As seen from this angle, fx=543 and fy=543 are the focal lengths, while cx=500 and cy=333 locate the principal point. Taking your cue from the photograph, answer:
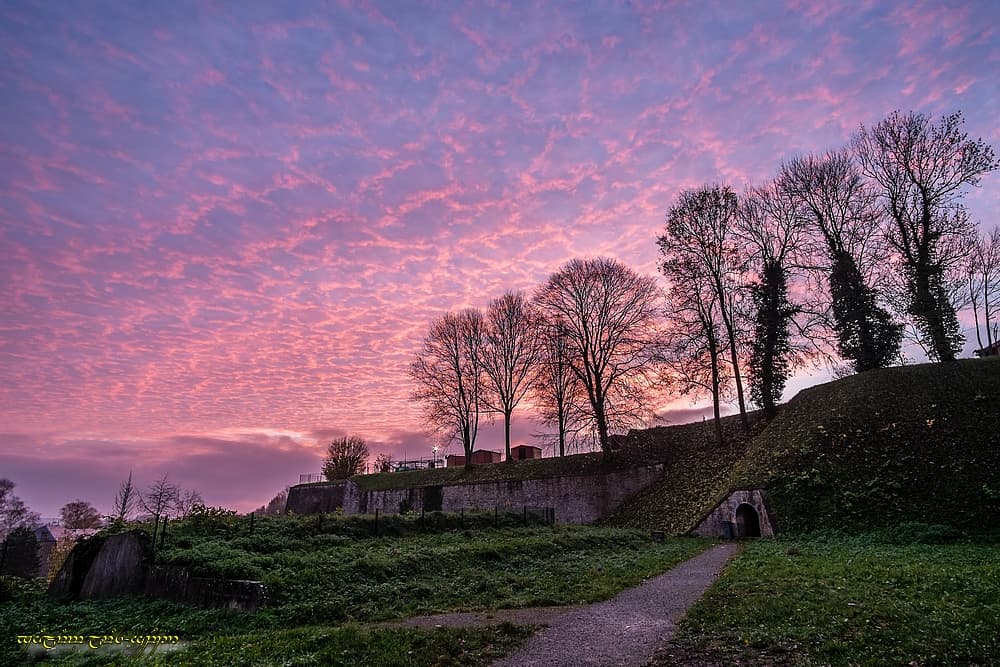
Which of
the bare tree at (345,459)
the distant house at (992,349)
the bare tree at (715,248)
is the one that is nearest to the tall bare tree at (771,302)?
the bare tree at (715,248)

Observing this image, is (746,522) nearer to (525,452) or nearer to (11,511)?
(525,452)

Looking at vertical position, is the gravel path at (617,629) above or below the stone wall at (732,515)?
below

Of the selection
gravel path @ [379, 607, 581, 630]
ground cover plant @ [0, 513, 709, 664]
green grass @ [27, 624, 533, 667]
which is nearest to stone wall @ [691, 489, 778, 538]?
ground cover plant @ [0, 513, 709, 664]

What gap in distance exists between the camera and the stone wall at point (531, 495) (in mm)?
37438

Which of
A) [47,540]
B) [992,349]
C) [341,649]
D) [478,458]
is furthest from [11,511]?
[992,349]

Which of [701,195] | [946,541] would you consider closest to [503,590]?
[946,541]

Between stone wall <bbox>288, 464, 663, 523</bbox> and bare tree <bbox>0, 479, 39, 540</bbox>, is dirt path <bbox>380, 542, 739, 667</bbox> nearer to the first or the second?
→ stone wall <bbox>288, 464, 663, 523</bbox>

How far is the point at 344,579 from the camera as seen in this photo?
13.7 meters

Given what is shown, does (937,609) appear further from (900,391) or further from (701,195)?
(701,195)

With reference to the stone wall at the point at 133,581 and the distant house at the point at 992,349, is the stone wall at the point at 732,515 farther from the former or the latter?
the distant house at the point at 992,349

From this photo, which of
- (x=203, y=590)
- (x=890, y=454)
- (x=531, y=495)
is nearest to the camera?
(x=203, y=590)

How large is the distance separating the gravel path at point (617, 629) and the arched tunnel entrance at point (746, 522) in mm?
13127

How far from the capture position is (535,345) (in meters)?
46.6

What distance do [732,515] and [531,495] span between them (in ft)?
57.5
